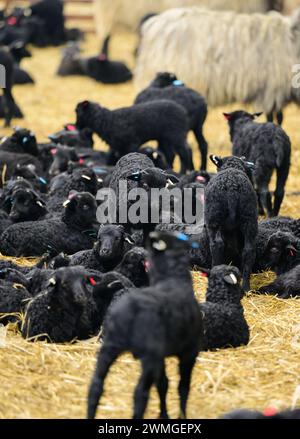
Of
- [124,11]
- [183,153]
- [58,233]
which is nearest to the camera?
[58,233]

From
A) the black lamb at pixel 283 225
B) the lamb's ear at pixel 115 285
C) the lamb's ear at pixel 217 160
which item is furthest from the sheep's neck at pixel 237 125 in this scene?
the lamb's ear at pixel 115 285

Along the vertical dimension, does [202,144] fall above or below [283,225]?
below

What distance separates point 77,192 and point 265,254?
1651 mm

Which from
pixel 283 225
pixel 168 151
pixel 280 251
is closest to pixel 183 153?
pixel 168 151

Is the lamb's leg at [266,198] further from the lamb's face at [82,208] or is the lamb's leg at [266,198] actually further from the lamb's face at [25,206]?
the lamb's face at [25,206]

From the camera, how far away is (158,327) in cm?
384

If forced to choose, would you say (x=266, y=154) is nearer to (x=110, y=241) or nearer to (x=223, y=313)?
(x=110, y=241)

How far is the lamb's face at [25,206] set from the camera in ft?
24.2

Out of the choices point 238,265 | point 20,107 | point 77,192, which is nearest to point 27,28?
point 20,107

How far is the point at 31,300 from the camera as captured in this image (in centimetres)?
548

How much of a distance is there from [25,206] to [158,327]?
3.75 meters

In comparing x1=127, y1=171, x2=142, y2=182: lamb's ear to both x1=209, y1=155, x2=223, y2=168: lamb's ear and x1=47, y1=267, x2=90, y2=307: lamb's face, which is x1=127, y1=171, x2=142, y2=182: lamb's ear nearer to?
x1=209, y1=155, x2=223, y2=168: lamb's ear

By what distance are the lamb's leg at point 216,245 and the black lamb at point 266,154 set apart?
175 cm
